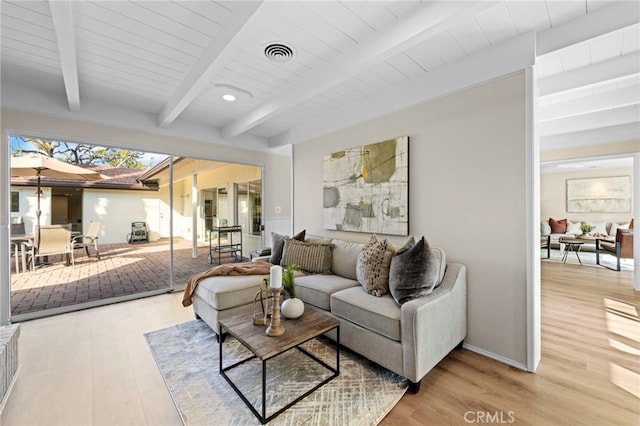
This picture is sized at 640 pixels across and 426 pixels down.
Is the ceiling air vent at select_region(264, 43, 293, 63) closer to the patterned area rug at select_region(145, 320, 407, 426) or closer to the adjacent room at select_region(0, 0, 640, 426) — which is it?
the adjacent room at select_region(0, 0, 640, 426)

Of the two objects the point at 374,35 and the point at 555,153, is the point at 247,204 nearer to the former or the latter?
the point at 374,35

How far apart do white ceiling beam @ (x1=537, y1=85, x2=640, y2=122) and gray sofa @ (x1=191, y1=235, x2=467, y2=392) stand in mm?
2359

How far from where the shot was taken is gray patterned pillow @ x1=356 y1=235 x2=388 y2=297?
232 centimetres

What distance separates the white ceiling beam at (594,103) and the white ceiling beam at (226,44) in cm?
306

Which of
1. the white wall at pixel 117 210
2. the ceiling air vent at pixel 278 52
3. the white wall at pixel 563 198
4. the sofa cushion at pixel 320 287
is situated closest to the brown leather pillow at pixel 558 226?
the white wall at pixel 563 198

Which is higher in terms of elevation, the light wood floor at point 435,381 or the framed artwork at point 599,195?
the framed artwork at point 599,195

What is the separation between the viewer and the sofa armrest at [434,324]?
175cm

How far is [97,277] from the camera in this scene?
13.1ft

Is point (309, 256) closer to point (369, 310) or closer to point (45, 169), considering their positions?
point (369, 310)

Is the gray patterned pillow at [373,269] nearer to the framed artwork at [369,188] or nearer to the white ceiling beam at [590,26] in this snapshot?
the framed artwork at [369,188]

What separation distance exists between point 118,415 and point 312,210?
10.1 feet

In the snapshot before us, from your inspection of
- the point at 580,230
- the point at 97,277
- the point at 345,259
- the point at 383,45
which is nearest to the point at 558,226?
the point at 580,230

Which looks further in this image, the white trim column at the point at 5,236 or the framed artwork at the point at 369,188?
the framed artwork at the point at 369,188

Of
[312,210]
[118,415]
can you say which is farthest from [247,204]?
[118,415]
